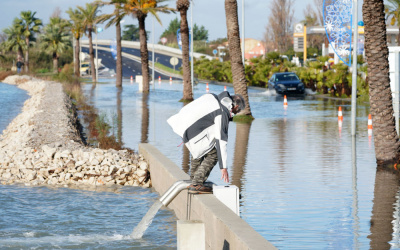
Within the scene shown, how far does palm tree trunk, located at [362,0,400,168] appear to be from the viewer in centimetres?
1475

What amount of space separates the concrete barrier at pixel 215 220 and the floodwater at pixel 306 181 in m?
0.76

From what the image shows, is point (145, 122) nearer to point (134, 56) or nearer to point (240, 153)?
point (240, 153)

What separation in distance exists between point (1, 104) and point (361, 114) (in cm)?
2677

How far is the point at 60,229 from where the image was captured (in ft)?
36.4

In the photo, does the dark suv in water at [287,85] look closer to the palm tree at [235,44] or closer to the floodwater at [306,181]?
the palm tree at [235,44]

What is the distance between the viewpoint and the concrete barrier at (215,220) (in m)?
7.05

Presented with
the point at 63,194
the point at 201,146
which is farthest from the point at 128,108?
the point at 201,146

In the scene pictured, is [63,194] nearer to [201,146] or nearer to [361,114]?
[201,146]

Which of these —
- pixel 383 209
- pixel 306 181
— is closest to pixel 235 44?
pixel 306 181

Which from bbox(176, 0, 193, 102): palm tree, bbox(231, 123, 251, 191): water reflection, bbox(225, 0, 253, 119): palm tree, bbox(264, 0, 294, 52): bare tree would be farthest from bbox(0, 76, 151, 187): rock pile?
bbox(264, 0, 294, 52): bare tree

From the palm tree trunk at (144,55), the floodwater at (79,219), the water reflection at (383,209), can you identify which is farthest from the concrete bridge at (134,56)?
the water reflection at (383,209)

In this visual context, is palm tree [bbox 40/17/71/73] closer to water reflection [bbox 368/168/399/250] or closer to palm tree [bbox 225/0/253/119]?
palm tree [bbox 225/0/253/119]

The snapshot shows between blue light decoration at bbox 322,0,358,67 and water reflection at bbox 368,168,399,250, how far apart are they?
769 centimetres

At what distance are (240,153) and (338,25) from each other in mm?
6267
